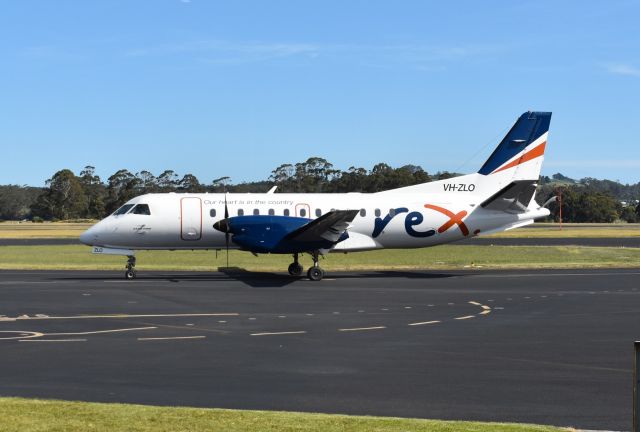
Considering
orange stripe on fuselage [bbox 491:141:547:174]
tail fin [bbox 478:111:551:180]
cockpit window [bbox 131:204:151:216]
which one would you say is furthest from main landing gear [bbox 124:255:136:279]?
orange stripe on fuselage [bbox 491:141:547:174]

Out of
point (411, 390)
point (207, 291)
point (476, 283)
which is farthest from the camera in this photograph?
point (476, 283)

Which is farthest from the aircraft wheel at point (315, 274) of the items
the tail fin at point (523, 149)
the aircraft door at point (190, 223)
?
the tail fin at point (523, 149)

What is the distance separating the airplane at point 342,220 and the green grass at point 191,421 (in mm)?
21449

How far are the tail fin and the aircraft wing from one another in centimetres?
850

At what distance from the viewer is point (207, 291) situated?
27.8 m

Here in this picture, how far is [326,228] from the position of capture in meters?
31.6

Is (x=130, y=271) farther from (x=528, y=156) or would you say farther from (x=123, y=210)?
(x=528, y=156)

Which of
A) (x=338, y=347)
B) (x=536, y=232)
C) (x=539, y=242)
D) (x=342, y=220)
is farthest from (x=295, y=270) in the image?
(x=536, y=232)

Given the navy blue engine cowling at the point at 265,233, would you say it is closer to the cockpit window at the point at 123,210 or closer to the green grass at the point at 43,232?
the cockpit window at the point at 123,210

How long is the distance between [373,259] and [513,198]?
13002mm

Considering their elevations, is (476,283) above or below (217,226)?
below

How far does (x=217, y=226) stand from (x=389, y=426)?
24.2 meters

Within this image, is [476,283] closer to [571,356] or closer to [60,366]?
[571,356]

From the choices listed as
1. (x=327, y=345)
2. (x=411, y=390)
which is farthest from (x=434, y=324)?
(x=411, y=390)
